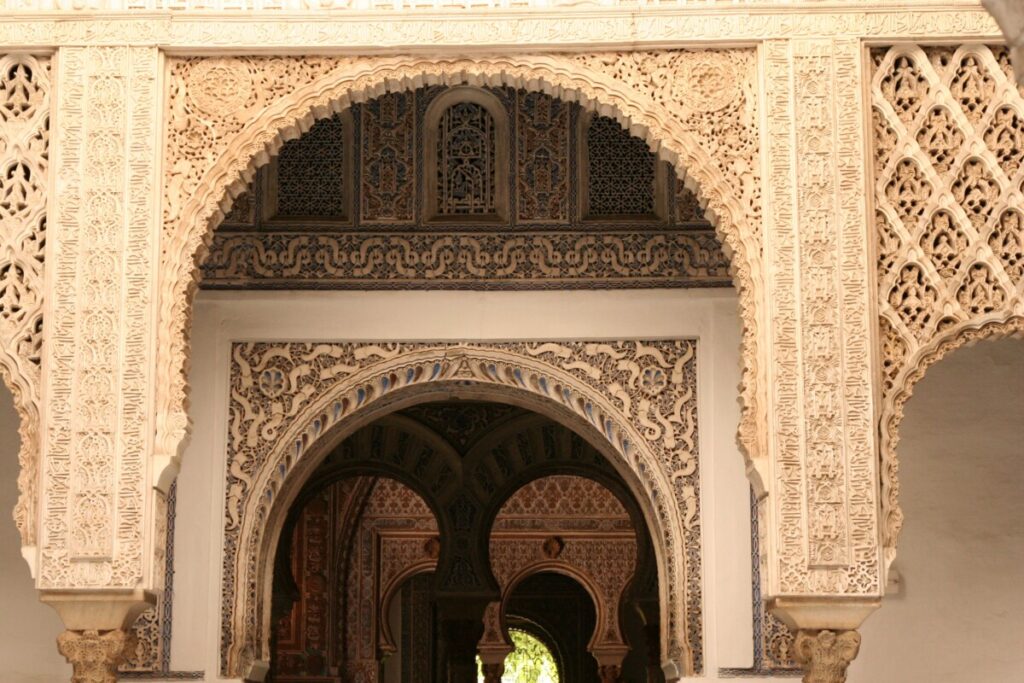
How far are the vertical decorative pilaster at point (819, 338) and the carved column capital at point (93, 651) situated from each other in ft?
6.74

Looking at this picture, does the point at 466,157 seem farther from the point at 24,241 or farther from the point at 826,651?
the point at 826,651

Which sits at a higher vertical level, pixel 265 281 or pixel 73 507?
pixel 265 281

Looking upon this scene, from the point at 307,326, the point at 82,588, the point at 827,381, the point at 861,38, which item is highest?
the point at 861,38

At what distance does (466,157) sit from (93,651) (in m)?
2.86

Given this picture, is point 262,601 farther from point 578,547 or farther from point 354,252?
point 578,547

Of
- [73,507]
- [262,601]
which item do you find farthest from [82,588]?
[262,601]

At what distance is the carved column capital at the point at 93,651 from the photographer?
5812 millimetres

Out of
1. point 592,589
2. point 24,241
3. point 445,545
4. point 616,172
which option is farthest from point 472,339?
point 592,589

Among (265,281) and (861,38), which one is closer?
(861,38)

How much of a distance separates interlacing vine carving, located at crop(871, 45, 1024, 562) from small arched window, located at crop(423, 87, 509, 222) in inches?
81.1

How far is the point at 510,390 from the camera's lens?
302 inches

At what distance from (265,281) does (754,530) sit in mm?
2219

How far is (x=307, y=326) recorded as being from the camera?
24.8 feet

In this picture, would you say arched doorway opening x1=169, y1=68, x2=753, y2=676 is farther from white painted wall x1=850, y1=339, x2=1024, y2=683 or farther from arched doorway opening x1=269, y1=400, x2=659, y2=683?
arched doorway opening x1=269, y1=400, x2=659, y2=683
